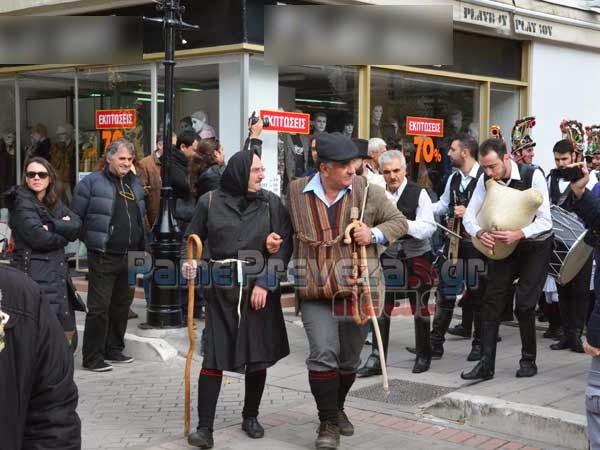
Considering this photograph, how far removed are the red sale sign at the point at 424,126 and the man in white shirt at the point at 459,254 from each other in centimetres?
525

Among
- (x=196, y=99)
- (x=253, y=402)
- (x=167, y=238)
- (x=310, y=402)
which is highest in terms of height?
(x=196, y=99)

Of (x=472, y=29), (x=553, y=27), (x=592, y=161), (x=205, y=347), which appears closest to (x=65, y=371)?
(x=205, y=347)

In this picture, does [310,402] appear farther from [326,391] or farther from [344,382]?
[326,391]

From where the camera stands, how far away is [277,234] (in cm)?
573

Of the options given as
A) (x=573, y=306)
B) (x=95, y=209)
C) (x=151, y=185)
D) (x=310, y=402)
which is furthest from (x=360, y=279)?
(x=151, y=185)

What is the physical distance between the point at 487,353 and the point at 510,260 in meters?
0.77

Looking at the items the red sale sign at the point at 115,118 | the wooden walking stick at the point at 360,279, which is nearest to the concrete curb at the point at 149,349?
the wooden walking stick at the point at 360,279

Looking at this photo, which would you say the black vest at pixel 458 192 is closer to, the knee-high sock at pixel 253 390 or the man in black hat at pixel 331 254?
the man in black hat at pixel 331 254

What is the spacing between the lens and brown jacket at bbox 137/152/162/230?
10.1m

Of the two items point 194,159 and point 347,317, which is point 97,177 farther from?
point 347,317

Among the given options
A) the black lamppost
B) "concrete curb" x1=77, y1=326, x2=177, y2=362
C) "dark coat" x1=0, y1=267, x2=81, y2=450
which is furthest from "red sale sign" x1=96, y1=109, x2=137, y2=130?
"dark coat" x1=0, y1=267, x2=81, y2=450

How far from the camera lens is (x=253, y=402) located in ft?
19.1

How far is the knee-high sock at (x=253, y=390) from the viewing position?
5793 mm

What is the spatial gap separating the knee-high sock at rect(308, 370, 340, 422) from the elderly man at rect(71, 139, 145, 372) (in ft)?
9.79
